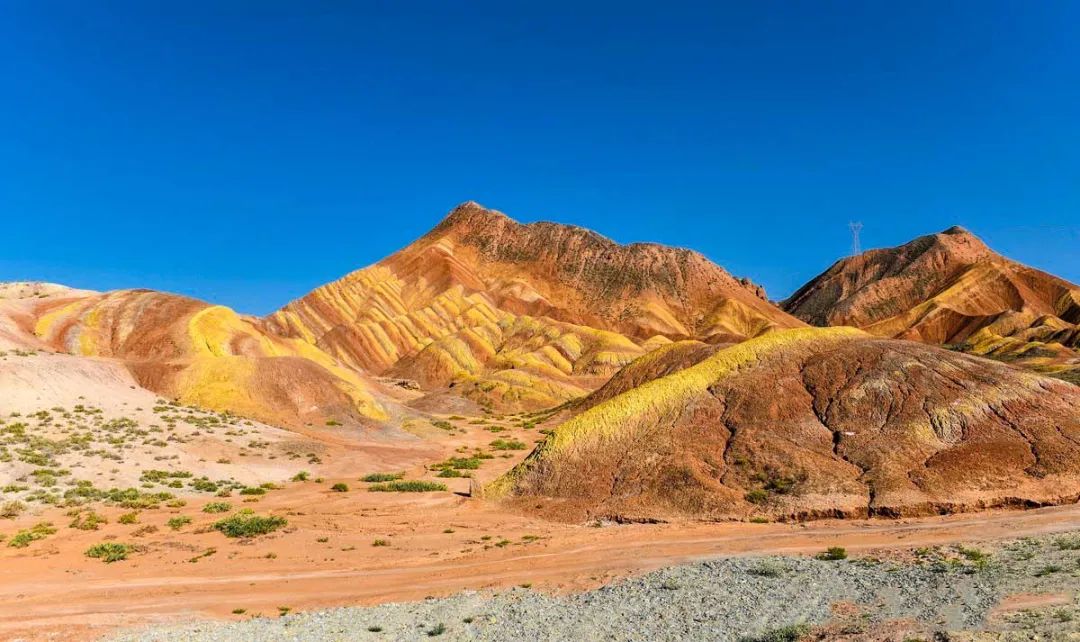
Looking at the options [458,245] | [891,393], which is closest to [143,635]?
[891,393]

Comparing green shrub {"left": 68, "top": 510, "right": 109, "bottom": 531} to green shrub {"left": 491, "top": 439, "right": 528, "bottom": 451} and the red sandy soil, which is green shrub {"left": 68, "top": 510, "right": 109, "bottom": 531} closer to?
the red sandy soil

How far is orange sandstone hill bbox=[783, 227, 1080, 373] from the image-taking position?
12000 cm

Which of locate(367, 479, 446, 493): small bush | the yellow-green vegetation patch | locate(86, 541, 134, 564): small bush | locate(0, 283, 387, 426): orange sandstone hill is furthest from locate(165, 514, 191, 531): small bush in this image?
locate(0, 283, 387, 426): orange sandstone hill

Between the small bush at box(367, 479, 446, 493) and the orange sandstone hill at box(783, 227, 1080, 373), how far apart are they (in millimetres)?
99543

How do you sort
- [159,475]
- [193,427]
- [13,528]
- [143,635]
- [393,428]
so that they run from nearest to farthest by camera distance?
[143,635] → [13,528] → [159,475] → [193,427] → [393,428]

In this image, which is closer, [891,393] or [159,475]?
[891,393]

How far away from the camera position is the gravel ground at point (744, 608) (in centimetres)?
1162

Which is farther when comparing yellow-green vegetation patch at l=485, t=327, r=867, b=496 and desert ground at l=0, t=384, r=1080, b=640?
yellow-green vegetation patch at l=485, t=327, r=867, b=496

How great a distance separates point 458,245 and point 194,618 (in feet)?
465

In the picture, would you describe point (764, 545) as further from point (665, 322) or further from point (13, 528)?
point (665, 322)

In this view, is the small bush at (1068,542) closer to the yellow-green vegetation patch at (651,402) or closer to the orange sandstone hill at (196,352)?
the yellow-green vegetation patch at (651,402)

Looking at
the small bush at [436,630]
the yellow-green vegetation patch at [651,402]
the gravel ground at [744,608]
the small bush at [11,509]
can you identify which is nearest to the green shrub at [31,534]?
A: the small bush at [11,509]

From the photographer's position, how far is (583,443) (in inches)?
1063

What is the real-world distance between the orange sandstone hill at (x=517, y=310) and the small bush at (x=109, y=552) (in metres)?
54.9
